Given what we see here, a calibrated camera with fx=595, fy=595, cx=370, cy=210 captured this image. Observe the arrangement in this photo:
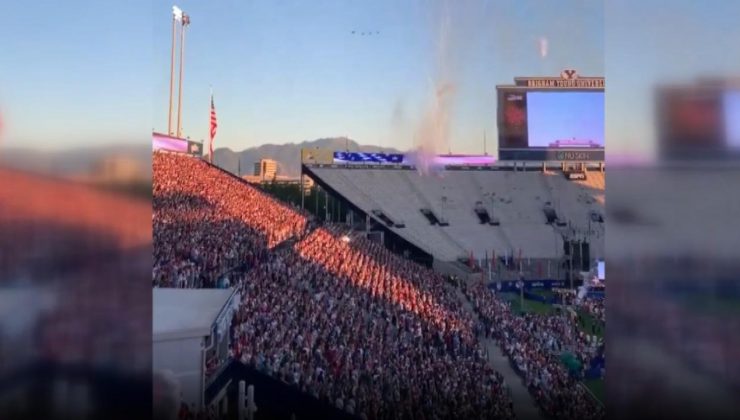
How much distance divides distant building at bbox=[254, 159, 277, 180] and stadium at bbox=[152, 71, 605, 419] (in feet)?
0.65

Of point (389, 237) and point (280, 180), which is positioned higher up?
point (280, 180)

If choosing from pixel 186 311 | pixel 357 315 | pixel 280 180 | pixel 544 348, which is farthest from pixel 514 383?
pixel 280 180

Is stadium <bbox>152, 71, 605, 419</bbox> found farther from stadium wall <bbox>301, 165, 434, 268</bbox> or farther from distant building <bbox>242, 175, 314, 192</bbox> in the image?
distant building <bbox>242, 175, 314, 192</bbox>

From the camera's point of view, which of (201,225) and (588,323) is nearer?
(201,225)

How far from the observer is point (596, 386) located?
3920mm

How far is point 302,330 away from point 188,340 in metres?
1.04

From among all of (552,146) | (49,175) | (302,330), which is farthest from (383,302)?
(552,146)

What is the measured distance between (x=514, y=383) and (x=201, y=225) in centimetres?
246

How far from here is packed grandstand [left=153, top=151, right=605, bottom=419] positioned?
3.53 m

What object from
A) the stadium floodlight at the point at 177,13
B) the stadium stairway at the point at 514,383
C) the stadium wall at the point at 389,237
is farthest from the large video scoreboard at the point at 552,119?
the stadium floodlight at the point at 177,13

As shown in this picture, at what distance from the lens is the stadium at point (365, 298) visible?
3342mm

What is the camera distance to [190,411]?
3.04m

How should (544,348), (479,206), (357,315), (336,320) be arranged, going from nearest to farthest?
(336,320), (357,315), (544,348), (479,206)

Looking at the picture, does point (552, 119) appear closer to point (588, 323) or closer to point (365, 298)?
point (588, 323)
